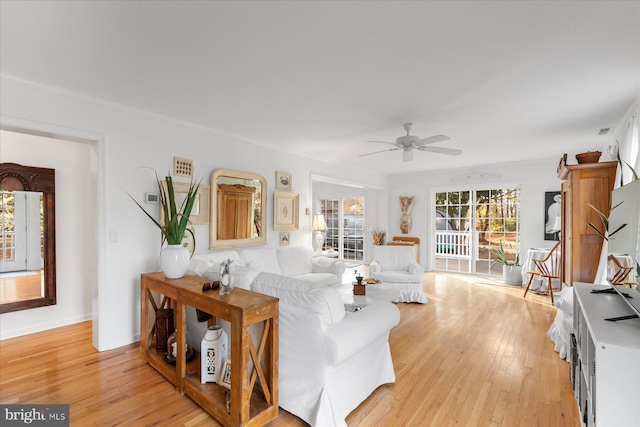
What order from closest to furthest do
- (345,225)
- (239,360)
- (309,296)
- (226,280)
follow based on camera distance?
1. (239,360)
2. (309,296)
3. (226,280)
4. (345,225)

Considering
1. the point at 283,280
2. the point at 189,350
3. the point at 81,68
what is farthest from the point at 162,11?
the point at 189,350

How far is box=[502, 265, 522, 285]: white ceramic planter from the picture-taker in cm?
560

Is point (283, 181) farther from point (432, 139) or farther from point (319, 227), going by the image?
point (319, 227)

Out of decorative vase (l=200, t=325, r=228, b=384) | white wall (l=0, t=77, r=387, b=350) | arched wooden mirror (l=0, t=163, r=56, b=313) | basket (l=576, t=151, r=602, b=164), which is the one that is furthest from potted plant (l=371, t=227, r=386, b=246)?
arched wooden mirror (l=0, t=163, r=56, b=313)

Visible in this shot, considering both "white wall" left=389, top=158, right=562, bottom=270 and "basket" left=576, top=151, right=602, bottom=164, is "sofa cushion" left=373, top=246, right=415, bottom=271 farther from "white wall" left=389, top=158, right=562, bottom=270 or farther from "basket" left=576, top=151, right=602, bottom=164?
"basket" left=576, top=151, right=602, bottom=164

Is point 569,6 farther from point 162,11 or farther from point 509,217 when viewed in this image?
point 509,217

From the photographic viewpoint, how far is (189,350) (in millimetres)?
2549

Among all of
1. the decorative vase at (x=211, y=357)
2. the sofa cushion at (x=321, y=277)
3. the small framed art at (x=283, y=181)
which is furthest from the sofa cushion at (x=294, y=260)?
the decorative vase at (x=211, y=357)

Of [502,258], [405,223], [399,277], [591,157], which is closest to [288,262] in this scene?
[399,277]

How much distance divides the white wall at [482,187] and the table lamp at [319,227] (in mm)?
1715

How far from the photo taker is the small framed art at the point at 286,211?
183 inches

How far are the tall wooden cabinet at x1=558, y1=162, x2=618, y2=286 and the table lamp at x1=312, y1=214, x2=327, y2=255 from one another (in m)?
4.95

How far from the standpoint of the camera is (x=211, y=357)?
214 centimetres

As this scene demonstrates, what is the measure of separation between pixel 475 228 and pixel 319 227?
11.3ft
